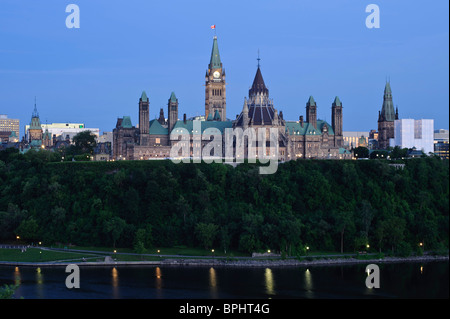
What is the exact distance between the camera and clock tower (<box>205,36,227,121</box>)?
173 meters

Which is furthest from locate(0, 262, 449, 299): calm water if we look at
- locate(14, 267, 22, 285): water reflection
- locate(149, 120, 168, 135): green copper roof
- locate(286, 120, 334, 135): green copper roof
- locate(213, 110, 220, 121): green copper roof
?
locate(213, 110, 220, 121): green copper roof

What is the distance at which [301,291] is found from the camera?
73125 millimetres

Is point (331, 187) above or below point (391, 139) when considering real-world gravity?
below

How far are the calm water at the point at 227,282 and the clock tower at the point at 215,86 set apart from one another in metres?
89.6

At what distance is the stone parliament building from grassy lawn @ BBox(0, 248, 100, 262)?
50326mm

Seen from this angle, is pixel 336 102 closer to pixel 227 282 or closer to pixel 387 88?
pixel 387 88

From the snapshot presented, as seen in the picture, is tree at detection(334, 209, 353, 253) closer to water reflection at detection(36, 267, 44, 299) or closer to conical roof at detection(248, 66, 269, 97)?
water reflection at detection(36, 267, 44, 299)

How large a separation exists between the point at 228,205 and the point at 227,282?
89.9ft

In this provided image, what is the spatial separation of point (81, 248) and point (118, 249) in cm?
612

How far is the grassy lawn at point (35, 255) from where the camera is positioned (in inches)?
3615
